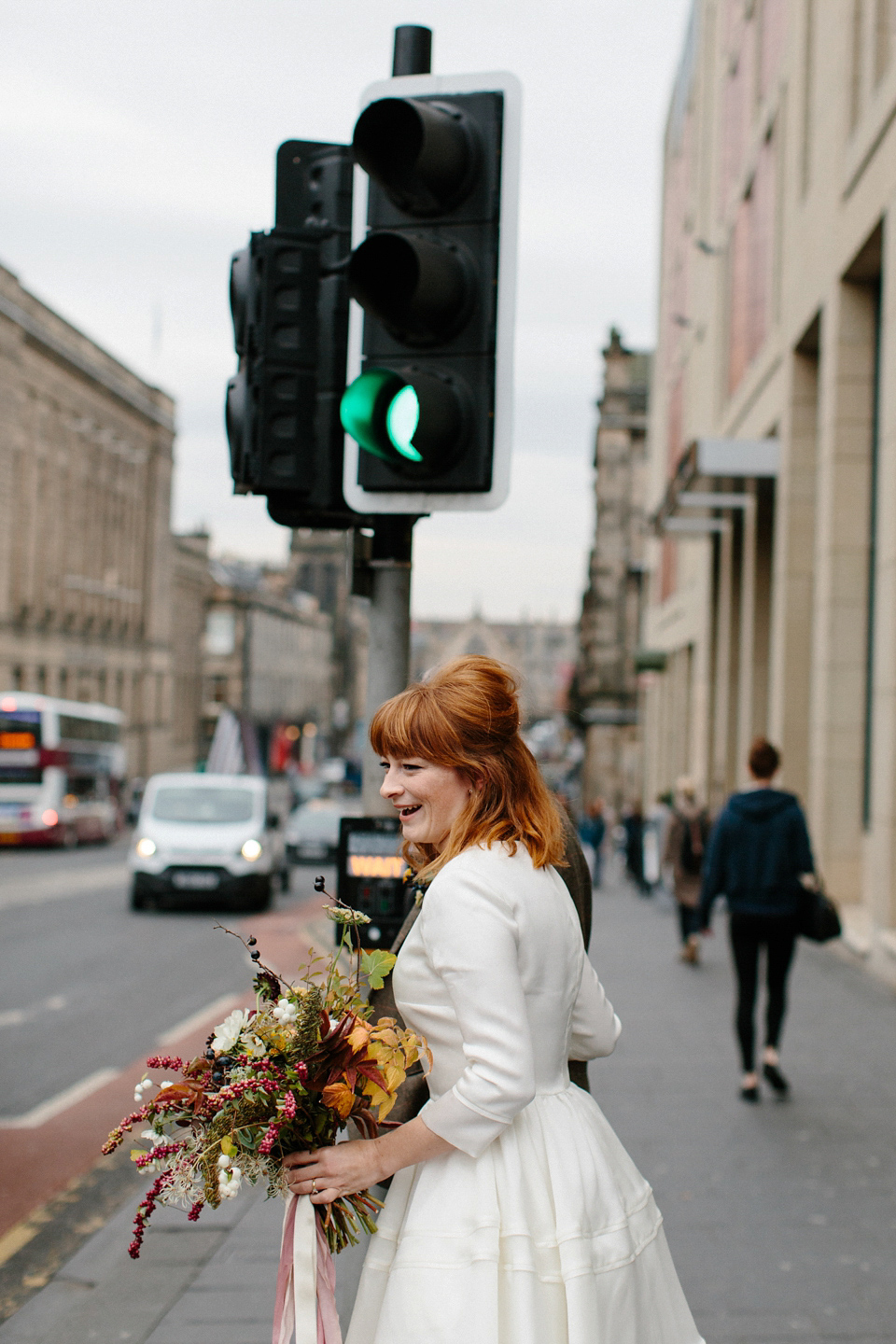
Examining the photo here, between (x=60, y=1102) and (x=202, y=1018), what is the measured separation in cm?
259

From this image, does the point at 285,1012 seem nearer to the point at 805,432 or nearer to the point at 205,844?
the point at 805,432

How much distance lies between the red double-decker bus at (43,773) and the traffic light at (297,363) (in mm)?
33000

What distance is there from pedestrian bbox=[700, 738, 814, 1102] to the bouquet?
4.85 meters

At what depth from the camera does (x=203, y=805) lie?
19750 millimetres

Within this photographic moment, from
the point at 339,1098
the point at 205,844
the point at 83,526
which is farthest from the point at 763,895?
the point at 83,526

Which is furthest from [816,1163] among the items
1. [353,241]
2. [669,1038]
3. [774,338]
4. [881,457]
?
[774,338]

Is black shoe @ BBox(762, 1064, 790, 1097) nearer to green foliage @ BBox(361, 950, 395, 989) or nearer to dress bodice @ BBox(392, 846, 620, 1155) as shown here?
dress bodice @ BBox(392, 846, 620, 1155)

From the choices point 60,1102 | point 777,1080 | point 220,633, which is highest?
point 220,633

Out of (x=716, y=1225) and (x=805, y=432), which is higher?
(x=805, y=432)

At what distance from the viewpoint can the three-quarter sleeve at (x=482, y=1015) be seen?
2170 mm

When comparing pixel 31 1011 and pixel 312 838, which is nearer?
pixel 31 1011

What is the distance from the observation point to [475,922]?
2.20 meters

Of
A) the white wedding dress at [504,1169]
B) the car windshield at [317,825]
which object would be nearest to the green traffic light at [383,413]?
the white wedding dress at [504,1169]

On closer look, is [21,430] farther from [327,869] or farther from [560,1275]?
[560,1275]
